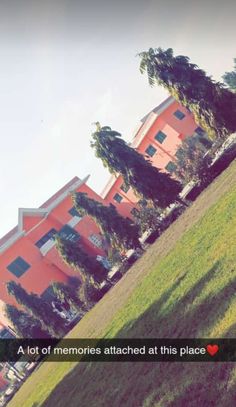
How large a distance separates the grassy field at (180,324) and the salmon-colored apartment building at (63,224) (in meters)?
18.5

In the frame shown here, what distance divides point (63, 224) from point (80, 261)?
8.72 meters

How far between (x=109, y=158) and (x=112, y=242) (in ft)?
21.7

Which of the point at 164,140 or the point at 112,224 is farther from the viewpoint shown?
the point at 164,140

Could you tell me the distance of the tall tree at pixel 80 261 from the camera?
3095cm

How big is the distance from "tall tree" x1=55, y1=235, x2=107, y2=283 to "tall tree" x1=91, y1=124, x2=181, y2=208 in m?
7.11

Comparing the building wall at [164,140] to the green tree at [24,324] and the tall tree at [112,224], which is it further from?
the green tree at [24,324]

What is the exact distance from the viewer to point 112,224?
3022 centimetres

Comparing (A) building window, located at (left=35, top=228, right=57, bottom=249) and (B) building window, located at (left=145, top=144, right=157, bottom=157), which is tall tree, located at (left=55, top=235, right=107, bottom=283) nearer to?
(A) building window, located at (left=35, top=228, right=57, bottom=249)

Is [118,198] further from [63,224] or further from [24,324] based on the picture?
[24,324]

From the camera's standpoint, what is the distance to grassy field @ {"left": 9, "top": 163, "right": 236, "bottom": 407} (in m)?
5.73

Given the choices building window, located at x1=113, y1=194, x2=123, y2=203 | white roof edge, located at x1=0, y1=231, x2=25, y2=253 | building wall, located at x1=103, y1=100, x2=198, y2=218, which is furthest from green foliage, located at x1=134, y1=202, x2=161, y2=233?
building window, located at x1=113, y1=194, x2=123, y2=203

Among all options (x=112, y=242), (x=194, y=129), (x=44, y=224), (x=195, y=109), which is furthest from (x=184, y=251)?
(x=194, y=129)

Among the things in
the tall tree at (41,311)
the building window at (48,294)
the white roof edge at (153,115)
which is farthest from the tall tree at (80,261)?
the white roof edge at (153,115)

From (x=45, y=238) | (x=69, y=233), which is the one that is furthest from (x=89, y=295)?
(x=45, y=238)
